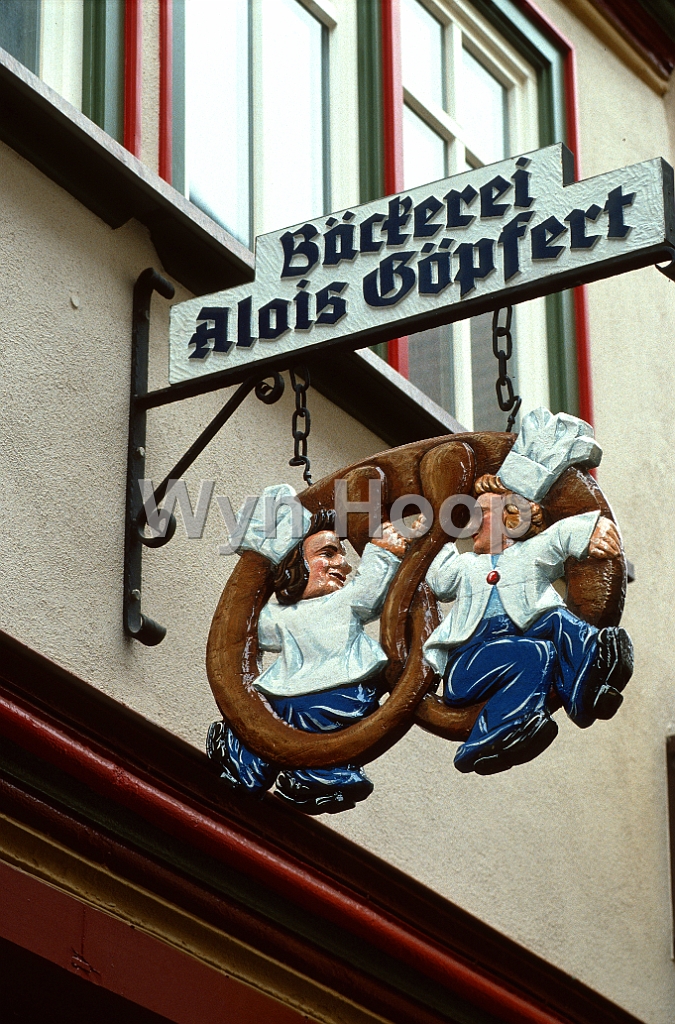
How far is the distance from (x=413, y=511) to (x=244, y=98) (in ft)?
8.50

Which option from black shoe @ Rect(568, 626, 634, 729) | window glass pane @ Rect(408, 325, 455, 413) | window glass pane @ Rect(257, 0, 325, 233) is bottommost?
black shoe @ Rect(568, 626, 634, 729)

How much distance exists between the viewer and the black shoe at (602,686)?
3.97m

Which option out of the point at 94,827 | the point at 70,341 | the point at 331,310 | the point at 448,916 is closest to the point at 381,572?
the point at 331,310

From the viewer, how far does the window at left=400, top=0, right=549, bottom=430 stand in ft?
23.8

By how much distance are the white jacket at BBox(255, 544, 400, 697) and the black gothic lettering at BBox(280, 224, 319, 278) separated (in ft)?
2.61

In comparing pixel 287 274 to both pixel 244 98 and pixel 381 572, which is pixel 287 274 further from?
pixel 244 98

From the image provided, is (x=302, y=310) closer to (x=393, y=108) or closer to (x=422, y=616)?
(x=422, y=616)

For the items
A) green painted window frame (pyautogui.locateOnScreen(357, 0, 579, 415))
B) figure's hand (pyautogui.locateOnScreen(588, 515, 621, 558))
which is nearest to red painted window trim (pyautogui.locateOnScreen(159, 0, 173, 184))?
green painted window frame (pyautogui.locateOnScreen(357, 0, 579, 415))

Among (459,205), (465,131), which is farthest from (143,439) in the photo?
(465,131)

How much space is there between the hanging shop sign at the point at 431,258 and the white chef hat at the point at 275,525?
1.24ft

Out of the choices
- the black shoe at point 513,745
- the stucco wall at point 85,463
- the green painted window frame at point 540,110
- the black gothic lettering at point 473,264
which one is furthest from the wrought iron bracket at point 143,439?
the green painted window frame at point 540,110

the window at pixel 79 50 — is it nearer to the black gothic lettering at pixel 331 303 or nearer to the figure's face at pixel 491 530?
the black gothic lettering at pixel 331 303

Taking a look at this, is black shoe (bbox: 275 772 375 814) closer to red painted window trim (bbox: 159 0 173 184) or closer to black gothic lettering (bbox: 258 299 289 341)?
black gothic lettering (bbox: 258 299 289 341)

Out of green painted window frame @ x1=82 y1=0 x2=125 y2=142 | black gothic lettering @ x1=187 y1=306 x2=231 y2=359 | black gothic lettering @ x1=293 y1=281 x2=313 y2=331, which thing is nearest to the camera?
black gothic lettering @ x1=293 y1=281 x2=313 y2=331
